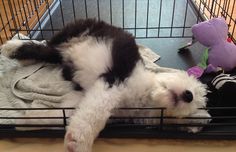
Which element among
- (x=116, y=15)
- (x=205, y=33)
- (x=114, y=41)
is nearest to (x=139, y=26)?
(x=116, y=15)

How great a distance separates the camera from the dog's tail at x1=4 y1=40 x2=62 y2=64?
1578mm

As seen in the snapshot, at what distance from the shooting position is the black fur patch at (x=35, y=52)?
5.18 feet

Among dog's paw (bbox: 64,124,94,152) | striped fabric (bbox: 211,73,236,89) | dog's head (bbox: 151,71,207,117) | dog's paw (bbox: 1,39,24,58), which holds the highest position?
Result: dog's paw (bbox: 1,39,24,58)

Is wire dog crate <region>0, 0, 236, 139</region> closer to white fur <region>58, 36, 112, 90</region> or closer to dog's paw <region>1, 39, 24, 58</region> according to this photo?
white fur <region>58, 36, 112, 90</region>

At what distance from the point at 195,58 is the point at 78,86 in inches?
31.7

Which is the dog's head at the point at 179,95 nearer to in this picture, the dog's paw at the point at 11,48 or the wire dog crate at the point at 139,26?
the wire dog crate at the point at 139,26

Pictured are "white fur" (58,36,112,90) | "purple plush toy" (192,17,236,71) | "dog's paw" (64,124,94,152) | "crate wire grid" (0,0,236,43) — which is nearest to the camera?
"dog's paw" (64,124,94,152)

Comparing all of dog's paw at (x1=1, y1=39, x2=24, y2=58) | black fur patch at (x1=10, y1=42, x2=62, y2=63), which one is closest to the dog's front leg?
black fur patch at (x1=10, y1=42, x2=62, y2=63)

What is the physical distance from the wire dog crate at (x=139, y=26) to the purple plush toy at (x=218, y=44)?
23 centimetres

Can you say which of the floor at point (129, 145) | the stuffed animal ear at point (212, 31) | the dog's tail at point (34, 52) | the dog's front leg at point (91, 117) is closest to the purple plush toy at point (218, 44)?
the stuffed animal ear at point (212, 31)

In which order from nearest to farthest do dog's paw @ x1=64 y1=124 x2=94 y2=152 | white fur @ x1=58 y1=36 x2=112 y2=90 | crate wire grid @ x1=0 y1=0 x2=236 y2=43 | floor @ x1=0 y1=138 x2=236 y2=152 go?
dog's paw @ x1=64 y1=124 x2=94 y2=152, floor @ x1=0 y1=138 x2=236 y2=152, white fur @ x1=58 y1=36 x2=112 y2=90, crate wire grid @ x1=0 y1=0 x2=236 y2=43

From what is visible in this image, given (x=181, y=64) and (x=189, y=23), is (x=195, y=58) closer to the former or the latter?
(x=181, y=64)

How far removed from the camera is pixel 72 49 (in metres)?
1.52

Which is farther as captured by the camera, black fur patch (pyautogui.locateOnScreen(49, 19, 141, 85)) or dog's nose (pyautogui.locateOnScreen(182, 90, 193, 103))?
Answer: black fur patch (pyautogui.locateOnScreen(49, 19, 141, 85))
